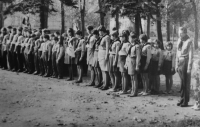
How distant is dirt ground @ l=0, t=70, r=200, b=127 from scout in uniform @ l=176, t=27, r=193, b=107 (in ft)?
1.51

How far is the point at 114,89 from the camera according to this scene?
10.6 meters

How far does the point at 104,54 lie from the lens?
35.3ft

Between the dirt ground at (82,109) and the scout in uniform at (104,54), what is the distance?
655 mm

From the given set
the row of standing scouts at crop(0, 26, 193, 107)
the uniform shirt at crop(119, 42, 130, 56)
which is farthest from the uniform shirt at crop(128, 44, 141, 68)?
the uniform shirt at crop(119, 42, 130, 56)

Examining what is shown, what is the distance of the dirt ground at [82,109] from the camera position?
659 centimetres

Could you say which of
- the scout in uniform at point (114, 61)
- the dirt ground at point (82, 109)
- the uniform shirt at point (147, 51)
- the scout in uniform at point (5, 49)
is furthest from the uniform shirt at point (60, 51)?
the uniform shirt at point (147, 51)

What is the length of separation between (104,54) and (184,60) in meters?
3.30

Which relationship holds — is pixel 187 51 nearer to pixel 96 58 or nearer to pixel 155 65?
pixel 155 65

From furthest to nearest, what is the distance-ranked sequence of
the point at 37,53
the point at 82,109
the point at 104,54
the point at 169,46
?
1. the point at 37,53
2. the point at 104,54
3. the point at 169,46
4. the point at 82,109

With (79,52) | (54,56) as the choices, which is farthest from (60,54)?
(79,52)

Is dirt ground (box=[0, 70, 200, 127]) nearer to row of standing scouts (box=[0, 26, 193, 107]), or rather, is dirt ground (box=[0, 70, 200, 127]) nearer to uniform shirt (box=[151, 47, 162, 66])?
row of standing scouts (box=[0, 26, 193, 107])

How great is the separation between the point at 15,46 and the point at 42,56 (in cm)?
215

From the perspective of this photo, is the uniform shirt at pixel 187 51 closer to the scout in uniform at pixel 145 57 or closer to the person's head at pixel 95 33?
the scout in uniform at pixel 145 57

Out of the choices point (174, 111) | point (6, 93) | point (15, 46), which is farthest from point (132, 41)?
point (15, 46)
